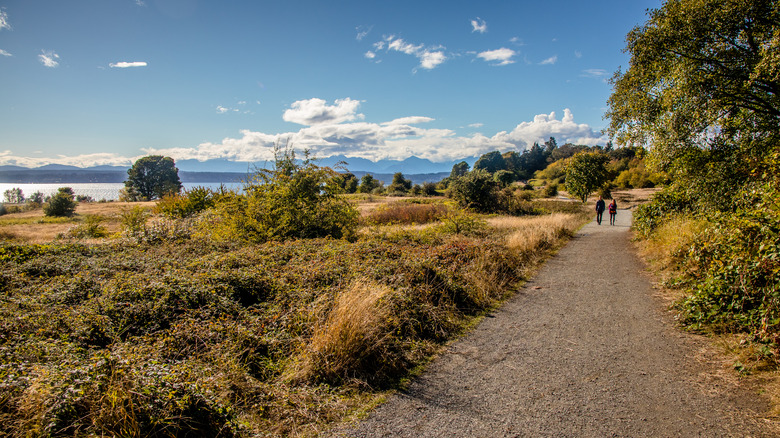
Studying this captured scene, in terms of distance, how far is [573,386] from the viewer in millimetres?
4059

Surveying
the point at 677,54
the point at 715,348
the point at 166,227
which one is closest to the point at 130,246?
the point at 166,227

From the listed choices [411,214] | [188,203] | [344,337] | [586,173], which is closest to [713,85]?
[344,337]

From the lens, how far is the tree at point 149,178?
73312mm

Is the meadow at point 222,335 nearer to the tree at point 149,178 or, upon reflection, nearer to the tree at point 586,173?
the tree at point 586,173

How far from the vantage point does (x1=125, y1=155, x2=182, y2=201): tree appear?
7331cm

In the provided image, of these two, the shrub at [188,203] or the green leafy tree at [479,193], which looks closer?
the shrub at [188,203]

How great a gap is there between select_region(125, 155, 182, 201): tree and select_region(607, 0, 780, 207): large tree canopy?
81958 millimetres

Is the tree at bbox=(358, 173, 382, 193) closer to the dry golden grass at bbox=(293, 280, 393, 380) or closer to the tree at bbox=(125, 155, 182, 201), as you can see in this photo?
the tree at bbox=(125, 155, 182, 201)

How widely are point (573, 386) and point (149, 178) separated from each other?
9014cm

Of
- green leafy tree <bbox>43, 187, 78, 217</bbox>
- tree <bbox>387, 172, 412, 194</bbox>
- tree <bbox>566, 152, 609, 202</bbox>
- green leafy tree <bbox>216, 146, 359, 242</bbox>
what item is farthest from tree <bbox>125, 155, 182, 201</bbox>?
tree <bbox>566, 152, 609, 202</bbox>

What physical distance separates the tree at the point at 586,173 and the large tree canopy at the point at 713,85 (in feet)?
119

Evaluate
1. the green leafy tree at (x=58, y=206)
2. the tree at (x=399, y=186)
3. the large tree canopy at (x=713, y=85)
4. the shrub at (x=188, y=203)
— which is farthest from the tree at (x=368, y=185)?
the large tree canopy at (x=713, y=85)

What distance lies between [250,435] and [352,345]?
1.60 metres

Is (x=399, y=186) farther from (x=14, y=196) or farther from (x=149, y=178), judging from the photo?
(x=14, y=196)
